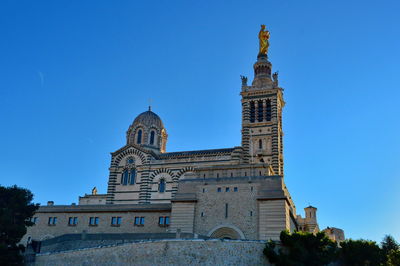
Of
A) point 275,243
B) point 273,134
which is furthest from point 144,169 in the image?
point 275,243

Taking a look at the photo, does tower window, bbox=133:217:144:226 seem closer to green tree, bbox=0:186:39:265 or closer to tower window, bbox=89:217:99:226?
tower window, bbox=89:217:99:226

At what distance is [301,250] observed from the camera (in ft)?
110

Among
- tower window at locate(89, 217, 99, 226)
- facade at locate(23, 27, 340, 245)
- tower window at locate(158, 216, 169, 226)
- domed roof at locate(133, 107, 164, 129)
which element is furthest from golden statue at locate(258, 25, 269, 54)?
tower window at locate(89, 217, 99, 226)

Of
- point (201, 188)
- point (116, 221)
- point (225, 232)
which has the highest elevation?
point (201, 188)

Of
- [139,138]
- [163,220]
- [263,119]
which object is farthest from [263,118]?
[163,220]

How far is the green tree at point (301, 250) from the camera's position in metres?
33.5

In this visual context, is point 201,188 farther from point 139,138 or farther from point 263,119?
point 139,138

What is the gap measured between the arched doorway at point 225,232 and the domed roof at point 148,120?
25156 mm

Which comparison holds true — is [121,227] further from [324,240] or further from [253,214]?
[324,240]

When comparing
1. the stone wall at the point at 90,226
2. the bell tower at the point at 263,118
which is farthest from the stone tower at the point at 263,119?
the stone wall at the point at 90,226

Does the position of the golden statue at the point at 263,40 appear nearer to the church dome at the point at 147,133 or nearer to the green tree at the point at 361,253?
the church dome at the point at 147,133

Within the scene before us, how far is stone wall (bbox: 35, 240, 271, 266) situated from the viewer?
35.0 metres

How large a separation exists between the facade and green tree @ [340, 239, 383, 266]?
5.37 metres

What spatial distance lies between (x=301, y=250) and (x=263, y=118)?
91.4 feet
